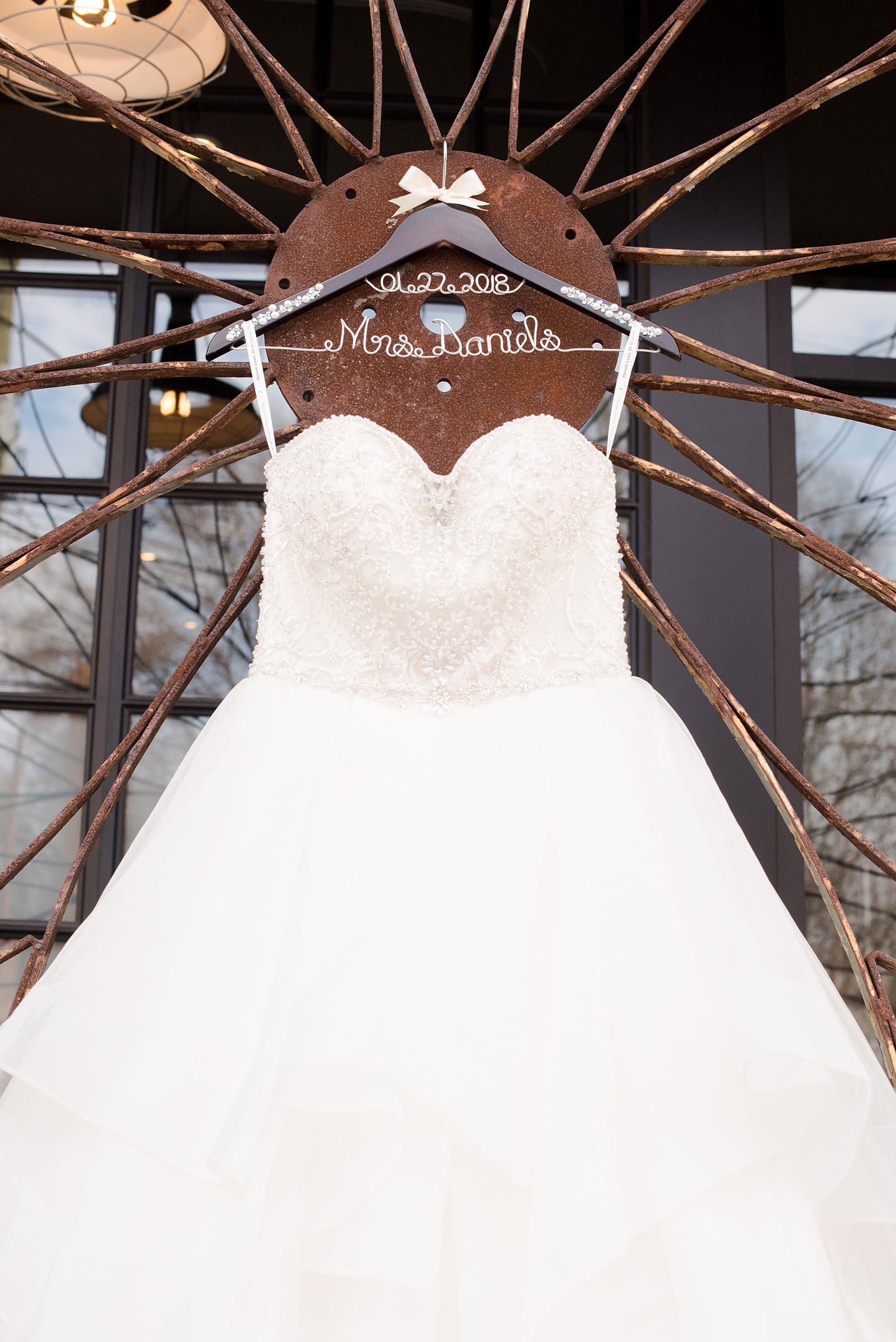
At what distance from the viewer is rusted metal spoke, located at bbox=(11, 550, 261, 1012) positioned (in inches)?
49.0

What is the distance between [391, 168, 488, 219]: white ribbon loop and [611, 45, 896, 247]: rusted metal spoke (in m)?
0.19

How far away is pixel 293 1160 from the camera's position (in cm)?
88

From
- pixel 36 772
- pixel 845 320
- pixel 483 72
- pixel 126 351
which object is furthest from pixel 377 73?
pixel 845 320

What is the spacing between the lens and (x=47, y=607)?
85.3 inches

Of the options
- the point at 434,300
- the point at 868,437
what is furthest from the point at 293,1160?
the point at 868,437

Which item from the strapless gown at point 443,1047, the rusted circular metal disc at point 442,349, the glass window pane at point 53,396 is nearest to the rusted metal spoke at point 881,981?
the strapless gown at point 443,1047

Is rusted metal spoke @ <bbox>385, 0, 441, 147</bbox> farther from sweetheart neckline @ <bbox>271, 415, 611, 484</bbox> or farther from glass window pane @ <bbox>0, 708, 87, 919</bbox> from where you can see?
glass window pane @ <bbox>0, 708, 87, 919</bbox>

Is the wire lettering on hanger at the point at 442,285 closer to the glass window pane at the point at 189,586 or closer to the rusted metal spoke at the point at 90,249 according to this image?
the rusted metal spoke at the point at 90,249

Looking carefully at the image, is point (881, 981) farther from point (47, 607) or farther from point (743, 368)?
point (47, 607)

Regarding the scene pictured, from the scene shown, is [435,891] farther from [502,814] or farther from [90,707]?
[90,707]

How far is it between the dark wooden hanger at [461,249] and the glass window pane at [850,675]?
140 centimetres

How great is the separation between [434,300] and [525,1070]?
62.7 inches

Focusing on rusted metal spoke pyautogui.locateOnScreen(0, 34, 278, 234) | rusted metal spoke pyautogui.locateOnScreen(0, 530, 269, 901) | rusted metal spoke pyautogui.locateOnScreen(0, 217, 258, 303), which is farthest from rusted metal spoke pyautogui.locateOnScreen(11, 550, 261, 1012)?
rusted metal spoke pyautogui.locateOnScreen(0, 34, 278, 234)

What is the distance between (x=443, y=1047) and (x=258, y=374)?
0.80 meters
